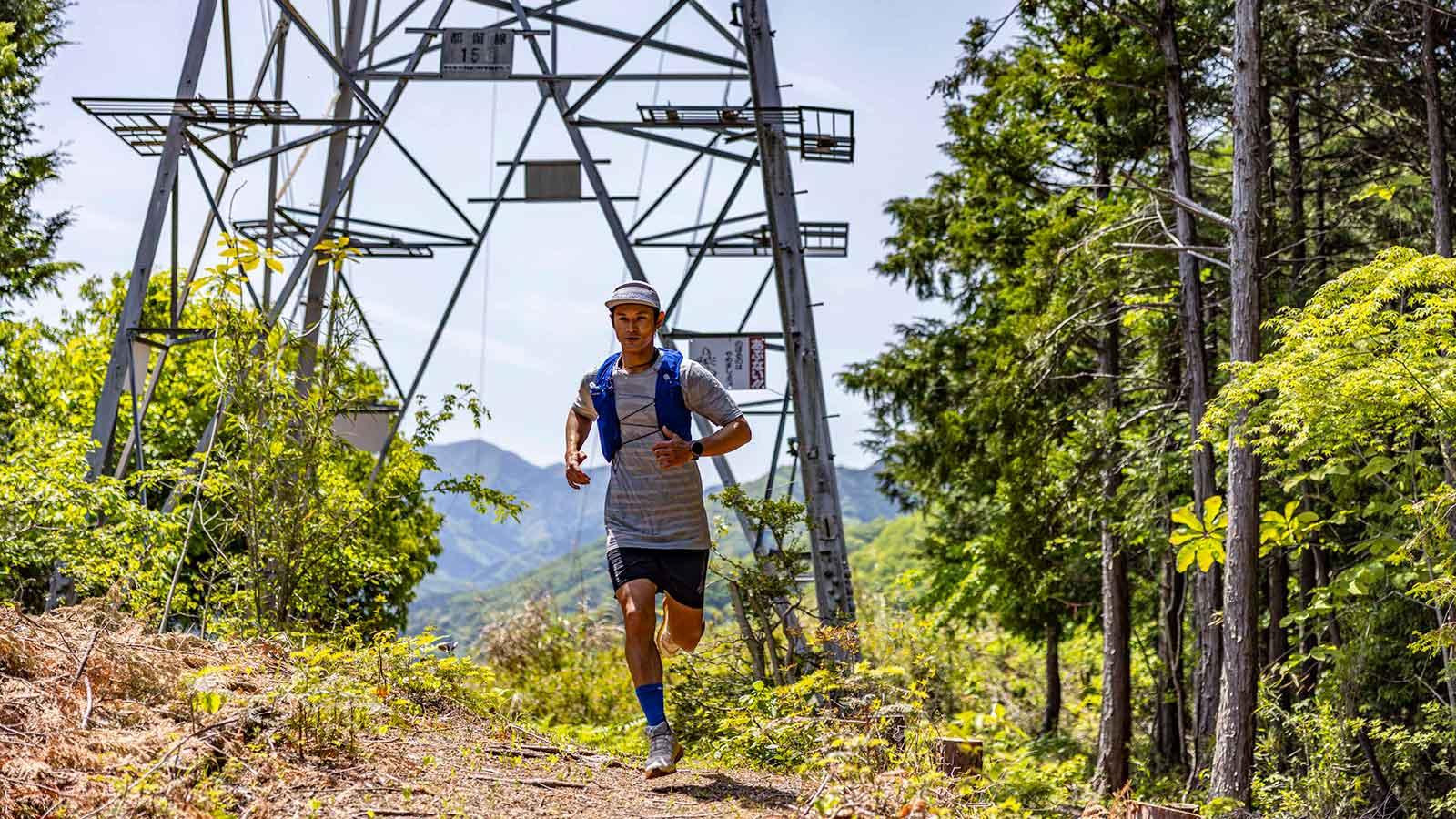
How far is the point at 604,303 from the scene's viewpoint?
649 cm

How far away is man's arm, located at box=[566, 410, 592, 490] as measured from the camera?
20.9ft

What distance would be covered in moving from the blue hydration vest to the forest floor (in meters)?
1.49

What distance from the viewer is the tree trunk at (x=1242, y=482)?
39.5ft

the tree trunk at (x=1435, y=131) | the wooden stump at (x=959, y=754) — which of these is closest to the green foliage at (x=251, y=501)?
the wooden stump at (x=959, y=754)

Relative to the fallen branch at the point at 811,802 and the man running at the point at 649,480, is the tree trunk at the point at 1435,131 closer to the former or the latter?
the man running at the point at 649,480

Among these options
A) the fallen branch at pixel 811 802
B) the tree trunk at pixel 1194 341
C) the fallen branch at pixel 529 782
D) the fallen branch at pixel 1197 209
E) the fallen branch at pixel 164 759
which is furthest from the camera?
the tree trunk at pixel 1194 341

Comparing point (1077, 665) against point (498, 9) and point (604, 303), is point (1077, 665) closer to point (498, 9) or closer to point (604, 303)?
point (498, 9)

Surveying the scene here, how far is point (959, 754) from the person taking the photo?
6180 millimetres

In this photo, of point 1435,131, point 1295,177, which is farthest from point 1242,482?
point 1295,177

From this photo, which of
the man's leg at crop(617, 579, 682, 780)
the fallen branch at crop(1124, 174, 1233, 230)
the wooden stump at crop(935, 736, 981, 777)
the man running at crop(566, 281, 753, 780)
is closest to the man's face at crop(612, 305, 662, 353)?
the man running at crop(566, 281, 753, 780)

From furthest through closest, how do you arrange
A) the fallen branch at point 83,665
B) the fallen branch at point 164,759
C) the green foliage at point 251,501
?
the green foliage at point 251,501 < the fallen branch at point 83,665 < the fallen branch at point 164,759

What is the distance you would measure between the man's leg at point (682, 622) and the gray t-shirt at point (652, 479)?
33cm

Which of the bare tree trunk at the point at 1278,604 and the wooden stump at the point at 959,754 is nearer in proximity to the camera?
the wooden stump at the point at 959,754

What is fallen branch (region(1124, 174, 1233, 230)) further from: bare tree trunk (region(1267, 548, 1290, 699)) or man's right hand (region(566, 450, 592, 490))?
man's right hand (region(566, 450, 592, 490))
